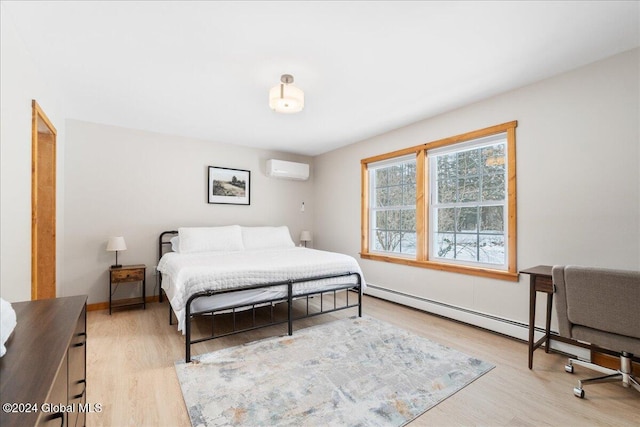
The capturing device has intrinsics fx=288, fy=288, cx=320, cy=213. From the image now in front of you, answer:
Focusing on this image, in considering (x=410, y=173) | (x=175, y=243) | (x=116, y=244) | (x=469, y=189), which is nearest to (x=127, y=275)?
(x=116, y=244)

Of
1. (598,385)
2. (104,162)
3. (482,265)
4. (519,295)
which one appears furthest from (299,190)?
(598,385)

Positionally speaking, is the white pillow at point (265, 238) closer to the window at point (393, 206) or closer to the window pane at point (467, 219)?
the window at point (393, 206)

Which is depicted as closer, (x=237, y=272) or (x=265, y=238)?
(x=237, y=272)

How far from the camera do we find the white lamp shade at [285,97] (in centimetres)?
245

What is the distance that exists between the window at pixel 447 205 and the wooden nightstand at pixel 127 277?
3.11 meters

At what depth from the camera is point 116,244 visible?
139 inches

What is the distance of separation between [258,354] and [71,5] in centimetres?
273

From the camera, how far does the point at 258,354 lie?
246 centimetres

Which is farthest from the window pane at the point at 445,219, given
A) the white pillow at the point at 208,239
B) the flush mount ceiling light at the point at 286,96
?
the white pillow at the point at 208,239

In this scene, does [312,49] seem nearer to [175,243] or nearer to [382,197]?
[382,197]

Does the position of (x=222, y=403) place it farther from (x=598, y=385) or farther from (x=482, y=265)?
(x=482, y=265)

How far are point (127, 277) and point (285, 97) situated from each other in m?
2.99

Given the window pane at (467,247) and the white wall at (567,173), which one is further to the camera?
the window pane at (467,247)

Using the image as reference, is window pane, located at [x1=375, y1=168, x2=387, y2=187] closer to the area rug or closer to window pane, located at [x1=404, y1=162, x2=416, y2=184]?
window pane, located at [x1=404, y1=162, x2=416, y2=184]
